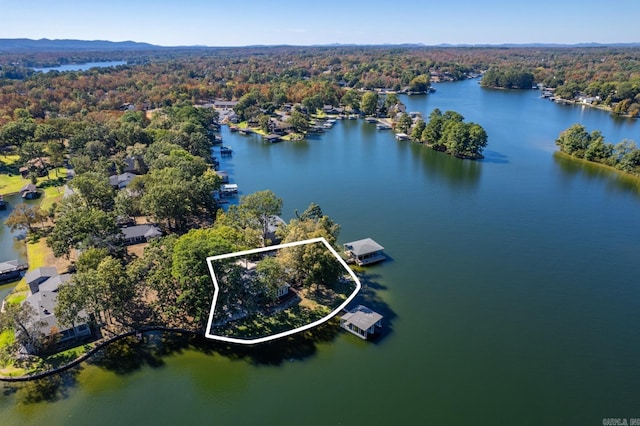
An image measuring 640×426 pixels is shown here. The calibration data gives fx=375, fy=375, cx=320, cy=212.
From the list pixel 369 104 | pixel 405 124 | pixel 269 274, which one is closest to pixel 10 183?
pixel 269 274

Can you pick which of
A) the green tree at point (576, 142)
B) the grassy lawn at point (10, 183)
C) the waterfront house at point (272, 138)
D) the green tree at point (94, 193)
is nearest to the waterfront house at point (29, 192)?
the grassy lawn at point (10, 183)

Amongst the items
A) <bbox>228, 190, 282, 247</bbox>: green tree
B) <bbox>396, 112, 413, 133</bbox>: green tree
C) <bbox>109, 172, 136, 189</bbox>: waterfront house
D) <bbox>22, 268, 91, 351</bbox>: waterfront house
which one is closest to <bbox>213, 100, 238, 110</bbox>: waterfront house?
<bbox>396, 112, 413, 133</bbox>: green tree

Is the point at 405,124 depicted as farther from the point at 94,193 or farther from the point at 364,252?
the point at 94,193

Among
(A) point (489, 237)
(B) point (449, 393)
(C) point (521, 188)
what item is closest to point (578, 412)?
(B) point (449, 393)

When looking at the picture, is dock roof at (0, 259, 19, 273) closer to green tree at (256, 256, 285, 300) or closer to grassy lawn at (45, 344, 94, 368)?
grassy lawn at (45, 344, 94, 368)

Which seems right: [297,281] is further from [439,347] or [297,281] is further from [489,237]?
[489,237]
